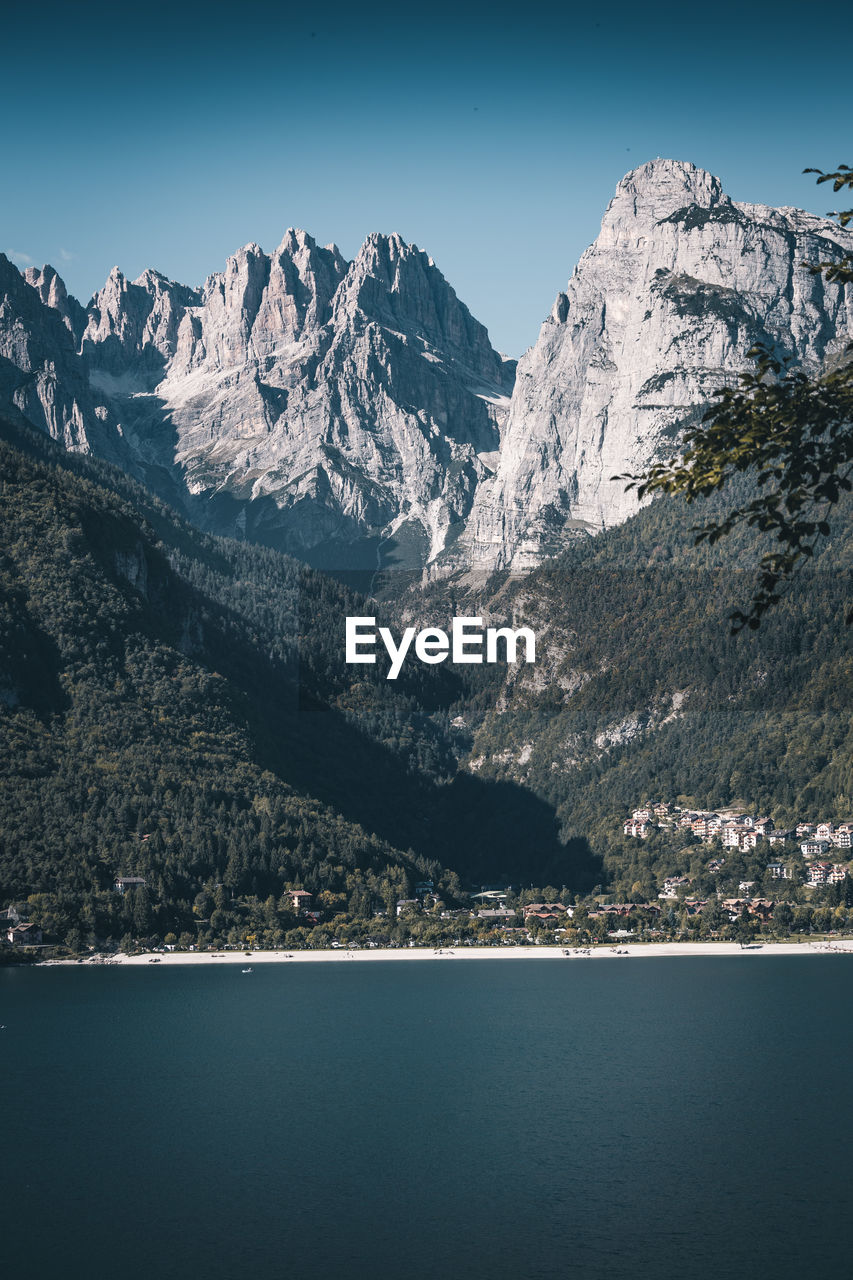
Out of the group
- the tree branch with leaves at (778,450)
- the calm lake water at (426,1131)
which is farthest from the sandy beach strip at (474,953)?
the tree branch with leaves at (778,450)

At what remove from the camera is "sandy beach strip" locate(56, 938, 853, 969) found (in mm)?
171625

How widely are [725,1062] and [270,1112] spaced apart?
39.3m

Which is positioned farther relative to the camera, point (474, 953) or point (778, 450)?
point (474, 953)

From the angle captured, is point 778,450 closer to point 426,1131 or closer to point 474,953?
point 426,1131

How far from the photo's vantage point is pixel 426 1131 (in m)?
86.9

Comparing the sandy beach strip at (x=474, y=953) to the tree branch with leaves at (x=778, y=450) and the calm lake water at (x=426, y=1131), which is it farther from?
the tree branch with leaves at (x=778, y=450)

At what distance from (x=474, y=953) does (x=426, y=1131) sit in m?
96.3

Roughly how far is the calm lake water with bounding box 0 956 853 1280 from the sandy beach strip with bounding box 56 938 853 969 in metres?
17.8

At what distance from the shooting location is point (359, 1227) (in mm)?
65438

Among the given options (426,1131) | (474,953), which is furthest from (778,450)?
(474,953)

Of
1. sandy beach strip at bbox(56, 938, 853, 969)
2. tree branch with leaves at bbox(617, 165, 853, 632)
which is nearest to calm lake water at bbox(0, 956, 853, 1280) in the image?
sandy beach strip at bbox(56, 938, 853, 969)

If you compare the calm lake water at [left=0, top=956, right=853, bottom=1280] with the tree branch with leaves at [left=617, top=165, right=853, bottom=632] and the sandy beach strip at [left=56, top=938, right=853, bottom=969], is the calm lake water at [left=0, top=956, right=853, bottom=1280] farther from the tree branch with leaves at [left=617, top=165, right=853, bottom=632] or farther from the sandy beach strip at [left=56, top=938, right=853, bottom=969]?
the tree branch with leaves at [left=617, top=165, right=853, bottom=632]

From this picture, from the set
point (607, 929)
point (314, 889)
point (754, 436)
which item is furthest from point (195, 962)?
point (754, 436)

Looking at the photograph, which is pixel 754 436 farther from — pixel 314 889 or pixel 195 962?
pixel 314 889
